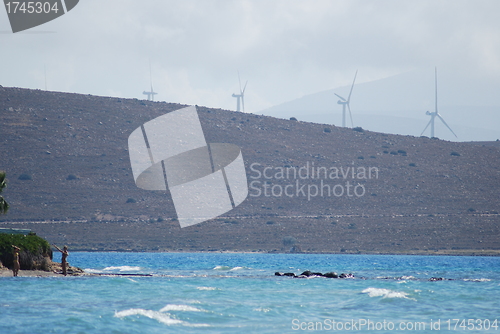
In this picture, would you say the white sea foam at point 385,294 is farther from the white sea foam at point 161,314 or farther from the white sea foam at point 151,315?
the white sea foam at point 151,315

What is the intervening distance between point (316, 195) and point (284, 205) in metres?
5.83

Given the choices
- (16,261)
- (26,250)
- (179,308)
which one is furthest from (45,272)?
(179,308)

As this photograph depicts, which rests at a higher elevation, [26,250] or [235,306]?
[26,250]

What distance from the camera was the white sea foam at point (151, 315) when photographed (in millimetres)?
22097

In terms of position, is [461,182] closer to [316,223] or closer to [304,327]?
[316,223]

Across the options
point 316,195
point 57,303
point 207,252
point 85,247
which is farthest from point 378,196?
point 57,303

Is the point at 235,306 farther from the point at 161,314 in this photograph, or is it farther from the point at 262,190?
the point at 262,190

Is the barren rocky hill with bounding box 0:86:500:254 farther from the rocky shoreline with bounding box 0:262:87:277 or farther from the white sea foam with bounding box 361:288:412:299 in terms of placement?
the white sea foam with bounding box 361:288:412:299

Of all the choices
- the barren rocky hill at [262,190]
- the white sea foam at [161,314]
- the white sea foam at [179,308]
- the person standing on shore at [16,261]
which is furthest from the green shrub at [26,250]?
the barren rocky hill at [262,190]

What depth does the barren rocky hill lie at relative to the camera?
8644 centimetres

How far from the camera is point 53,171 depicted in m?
92.9

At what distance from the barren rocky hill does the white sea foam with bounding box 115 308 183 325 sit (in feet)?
198

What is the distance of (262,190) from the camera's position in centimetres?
9712

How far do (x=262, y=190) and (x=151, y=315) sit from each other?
74.4 meters
